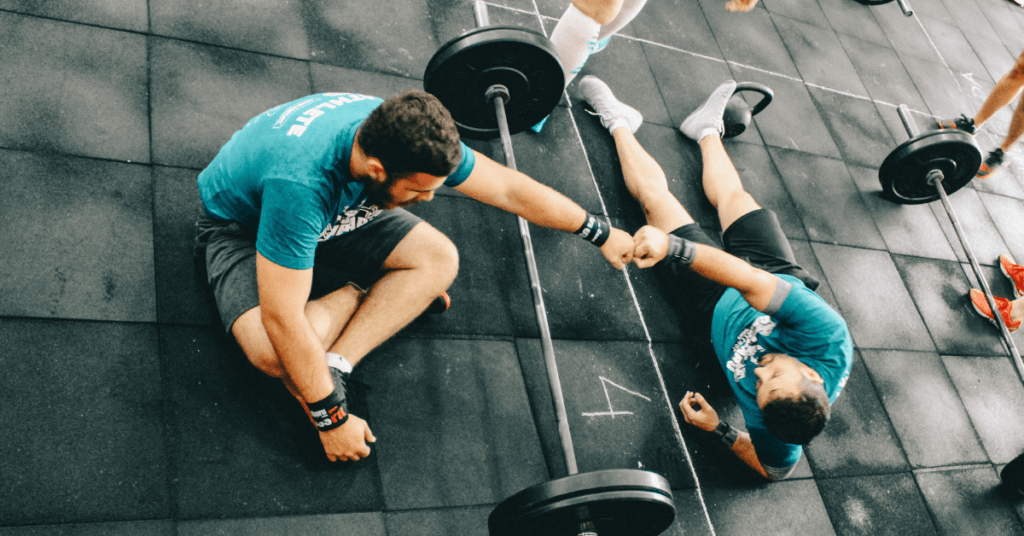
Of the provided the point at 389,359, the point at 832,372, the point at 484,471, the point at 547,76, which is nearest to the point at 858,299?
the point at 832,372

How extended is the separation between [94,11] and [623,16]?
2227mm

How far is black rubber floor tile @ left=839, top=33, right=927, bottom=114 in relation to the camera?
14.3ft

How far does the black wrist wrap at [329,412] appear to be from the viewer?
5.39 ft

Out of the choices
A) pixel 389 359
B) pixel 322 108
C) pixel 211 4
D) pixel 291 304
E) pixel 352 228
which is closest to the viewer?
pixel 291 304

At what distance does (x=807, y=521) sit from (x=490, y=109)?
208cm

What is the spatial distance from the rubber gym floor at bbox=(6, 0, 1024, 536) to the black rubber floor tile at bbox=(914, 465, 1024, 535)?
0.01 meters

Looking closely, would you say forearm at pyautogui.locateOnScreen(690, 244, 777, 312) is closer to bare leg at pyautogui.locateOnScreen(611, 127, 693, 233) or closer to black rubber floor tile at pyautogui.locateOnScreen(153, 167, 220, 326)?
bare leg at pyautogui.locateOnScreen(611, 127, 693, 233)

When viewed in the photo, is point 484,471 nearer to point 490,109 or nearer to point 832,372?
point 832,372

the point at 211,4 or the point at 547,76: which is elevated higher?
the point at 547,76

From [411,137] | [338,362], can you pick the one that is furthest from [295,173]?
[338,362]

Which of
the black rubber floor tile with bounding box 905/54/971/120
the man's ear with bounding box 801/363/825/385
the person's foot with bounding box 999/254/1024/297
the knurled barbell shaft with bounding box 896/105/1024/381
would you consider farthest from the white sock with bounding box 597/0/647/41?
the black rubber floor tile with bounding box 905/54/971/120

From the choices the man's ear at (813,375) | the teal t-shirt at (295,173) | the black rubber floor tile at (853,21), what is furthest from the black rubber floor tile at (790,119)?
the teal t-shirt at (295,173)

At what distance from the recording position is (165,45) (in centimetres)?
247

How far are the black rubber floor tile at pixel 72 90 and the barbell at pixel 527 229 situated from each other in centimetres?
110
